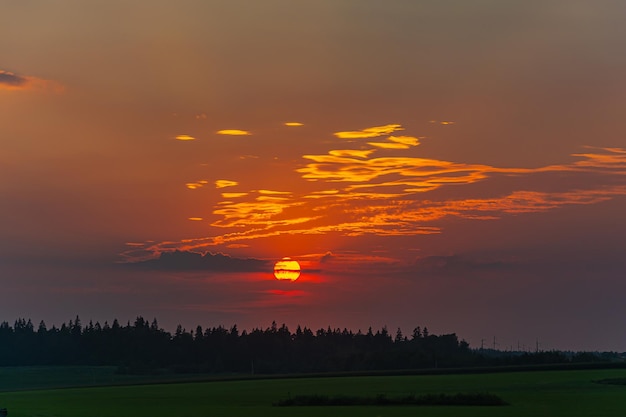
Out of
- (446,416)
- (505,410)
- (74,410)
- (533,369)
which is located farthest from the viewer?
(533,369)

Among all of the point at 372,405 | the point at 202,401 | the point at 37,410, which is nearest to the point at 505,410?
the point at 372,405

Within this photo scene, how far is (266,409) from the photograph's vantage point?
304ft

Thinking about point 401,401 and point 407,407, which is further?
point 401,401

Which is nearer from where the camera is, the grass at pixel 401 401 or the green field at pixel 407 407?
the green field at pixel 407 407

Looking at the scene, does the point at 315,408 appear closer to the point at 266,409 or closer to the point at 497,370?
the point at 266,409

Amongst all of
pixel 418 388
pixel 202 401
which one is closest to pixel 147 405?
pixel 202 401

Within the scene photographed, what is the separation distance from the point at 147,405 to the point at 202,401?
798 centimetres

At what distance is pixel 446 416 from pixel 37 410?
155 ft

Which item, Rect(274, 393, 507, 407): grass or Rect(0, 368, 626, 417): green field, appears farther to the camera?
Rect(274, 393, 507, 407): grass

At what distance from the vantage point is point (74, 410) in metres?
99.4

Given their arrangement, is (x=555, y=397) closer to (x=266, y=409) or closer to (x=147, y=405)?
(x=266, y=409)

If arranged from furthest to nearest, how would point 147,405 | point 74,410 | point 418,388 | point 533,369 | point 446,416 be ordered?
point 533,369 < point 418,388 < point 147,405 < point 74,410 < point 446,416

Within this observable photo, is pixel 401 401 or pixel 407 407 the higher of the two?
pixel 401 401

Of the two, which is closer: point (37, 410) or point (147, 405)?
point (37, 410)
